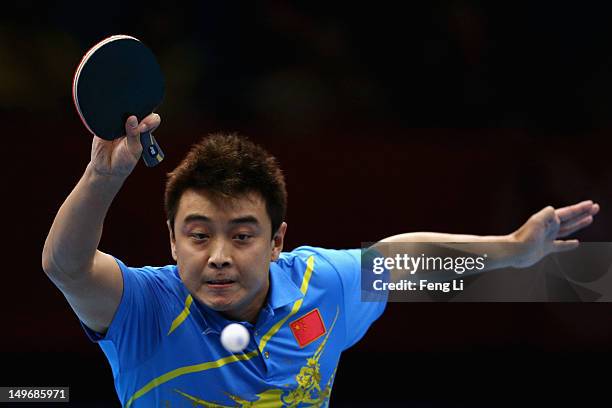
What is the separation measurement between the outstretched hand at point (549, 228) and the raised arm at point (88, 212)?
5.62 feet

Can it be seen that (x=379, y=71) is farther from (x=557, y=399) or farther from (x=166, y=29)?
(x=557, y=399)

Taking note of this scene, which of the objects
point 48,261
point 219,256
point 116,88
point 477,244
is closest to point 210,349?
point 219,256

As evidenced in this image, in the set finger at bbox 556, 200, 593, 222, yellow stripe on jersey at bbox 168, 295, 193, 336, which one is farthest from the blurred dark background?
yellow stripe on jersey at bbox 168, 295, 193, 336

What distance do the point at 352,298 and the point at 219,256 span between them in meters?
0.81

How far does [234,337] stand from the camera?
2.87 metres

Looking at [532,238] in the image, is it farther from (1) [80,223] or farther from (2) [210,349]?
(1) [80,223]

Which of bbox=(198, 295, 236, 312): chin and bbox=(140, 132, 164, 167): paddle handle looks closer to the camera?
bbox=(140, 132, 164, 167): paddle handle

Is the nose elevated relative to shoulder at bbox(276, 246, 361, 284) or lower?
lower

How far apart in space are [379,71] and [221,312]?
3015 mm

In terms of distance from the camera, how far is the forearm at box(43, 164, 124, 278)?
245cm

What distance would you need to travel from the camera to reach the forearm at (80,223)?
245cm

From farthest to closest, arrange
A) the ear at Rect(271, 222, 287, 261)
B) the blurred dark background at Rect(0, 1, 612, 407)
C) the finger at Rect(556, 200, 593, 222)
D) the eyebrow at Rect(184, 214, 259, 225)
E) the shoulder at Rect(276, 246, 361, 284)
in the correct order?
1. the blurred dark background at Rect(0, 1, 612, 407)
2. the finger at Rect(556, 200, 593, 222)
3. the shoulder at Rect(276, 246, 361, 284)
4. the ear at Rect(271, 222, 287, 261)
5. the eyebrow at Rect(184, 214, 259, 225)

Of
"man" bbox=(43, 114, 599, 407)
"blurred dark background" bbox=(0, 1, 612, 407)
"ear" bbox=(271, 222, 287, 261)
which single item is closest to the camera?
"man" bbox=(43, 114, 599, 407)

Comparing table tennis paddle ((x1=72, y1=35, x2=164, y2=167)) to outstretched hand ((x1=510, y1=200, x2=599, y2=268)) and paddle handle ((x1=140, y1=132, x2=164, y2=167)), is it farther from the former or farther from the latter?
outstretched hand ((x1=510, y1=200, x2=599, y2=268))
